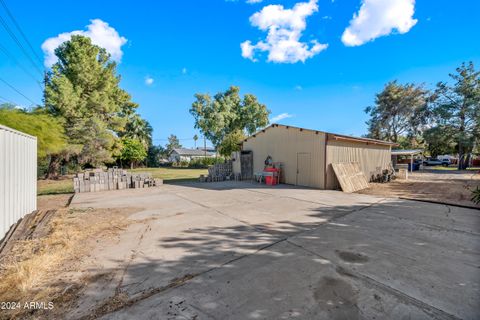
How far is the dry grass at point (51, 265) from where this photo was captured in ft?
6.98

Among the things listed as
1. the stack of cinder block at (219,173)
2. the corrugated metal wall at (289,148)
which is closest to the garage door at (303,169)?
the corrugated metal wall at (289,148)

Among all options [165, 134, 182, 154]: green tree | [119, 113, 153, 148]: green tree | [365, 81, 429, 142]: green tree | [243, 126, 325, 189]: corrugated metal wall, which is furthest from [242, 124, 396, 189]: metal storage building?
[165, 134, 182, 154]: green tree

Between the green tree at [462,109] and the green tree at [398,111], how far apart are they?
243cm

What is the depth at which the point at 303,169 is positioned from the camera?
10.8 meters

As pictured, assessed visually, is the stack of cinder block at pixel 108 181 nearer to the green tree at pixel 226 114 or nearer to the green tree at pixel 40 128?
the green tree at pixel 40 128

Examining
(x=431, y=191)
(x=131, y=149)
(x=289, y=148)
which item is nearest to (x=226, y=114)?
(x=131, y=149)

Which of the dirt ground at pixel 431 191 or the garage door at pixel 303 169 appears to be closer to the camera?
the dirt ground at pixel 431 191

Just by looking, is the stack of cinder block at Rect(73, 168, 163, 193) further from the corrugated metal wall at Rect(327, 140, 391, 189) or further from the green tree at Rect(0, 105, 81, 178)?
the corrugated metal wall at Rect(327, 140, 391, 189)

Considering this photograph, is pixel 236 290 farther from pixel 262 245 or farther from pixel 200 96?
pixel 200 96

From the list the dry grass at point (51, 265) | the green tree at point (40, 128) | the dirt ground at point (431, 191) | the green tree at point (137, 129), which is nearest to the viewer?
the dry grass at point (51, 265)

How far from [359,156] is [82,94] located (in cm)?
1993

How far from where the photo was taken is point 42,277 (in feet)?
8.16

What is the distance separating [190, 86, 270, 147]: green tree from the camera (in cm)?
2812

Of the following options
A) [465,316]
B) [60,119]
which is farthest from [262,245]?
[60,119]
